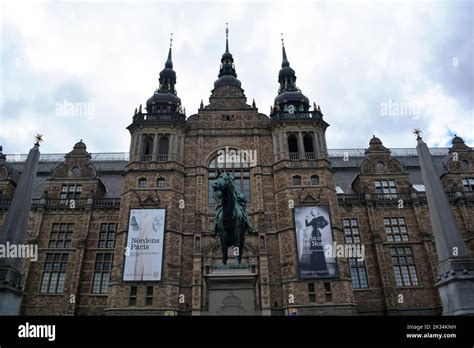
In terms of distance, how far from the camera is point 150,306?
2069cm

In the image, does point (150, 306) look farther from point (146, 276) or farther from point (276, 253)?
point (276, 253)

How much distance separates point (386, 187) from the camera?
2797 centimetres

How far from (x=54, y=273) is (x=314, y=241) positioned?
1845cm

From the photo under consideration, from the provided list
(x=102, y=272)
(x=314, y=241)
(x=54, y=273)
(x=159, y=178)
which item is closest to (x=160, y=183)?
(x=159, y=178)

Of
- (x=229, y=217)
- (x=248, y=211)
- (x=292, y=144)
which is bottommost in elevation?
(x=229, y=217)

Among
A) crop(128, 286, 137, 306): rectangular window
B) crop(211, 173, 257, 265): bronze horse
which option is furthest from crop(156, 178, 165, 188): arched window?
crop(211, 173, 257, 265): bronze horse

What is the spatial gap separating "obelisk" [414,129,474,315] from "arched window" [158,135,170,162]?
17608 mm

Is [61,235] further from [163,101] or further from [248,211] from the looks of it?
[248,211]

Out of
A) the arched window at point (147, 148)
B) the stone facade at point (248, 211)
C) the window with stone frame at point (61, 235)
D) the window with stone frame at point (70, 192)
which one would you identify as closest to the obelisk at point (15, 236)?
the stone facade at point (248, 211)

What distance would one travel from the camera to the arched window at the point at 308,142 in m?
27.5

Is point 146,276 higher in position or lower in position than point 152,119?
lower
